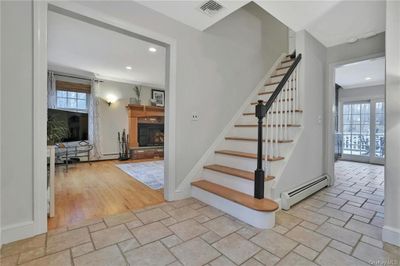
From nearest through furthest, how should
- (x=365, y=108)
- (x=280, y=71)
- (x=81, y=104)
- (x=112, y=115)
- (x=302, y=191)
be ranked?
(x=302, y=191) < (x=280, y=71) < (x=81, y=104) < (x=112, y=115) < (x=365, y=108)

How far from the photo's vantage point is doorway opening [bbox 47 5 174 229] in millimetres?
2439

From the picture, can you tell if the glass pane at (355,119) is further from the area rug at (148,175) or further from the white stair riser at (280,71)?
the area rug at (148,175)

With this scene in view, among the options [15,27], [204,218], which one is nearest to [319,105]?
[204,218]

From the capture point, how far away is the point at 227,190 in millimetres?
2334

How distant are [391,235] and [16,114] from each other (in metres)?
3.26

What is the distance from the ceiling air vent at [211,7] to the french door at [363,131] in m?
6.02

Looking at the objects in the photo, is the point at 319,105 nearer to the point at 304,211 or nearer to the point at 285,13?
the point at 285,13

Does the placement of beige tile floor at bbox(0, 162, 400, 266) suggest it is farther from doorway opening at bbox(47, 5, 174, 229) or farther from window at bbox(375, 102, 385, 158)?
window at bbox(375, 102, 385, 158)

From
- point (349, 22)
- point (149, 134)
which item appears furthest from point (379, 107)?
point (149, 134)

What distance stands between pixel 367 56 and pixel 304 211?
2.60 m

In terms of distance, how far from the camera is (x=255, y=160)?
7.98 ft

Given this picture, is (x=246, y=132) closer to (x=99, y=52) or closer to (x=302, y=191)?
(x=302, y=191)

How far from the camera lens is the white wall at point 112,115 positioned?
18.5 feet

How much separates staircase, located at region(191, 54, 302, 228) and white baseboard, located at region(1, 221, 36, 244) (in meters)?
1.68
